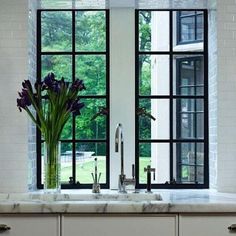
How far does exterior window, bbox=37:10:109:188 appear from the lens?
3.78 meters

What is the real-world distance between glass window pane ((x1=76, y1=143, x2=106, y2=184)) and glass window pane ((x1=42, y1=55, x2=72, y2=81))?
21.6 inches

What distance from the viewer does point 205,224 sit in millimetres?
2865

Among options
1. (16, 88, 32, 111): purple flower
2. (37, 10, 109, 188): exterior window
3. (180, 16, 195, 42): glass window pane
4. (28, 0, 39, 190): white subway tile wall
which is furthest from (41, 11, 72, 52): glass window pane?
(180, 16, 195, 42): glass window pane

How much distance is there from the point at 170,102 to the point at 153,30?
1.87 ft

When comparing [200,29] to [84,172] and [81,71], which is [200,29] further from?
[84,172]

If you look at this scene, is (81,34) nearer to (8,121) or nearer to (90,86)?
(90,86)

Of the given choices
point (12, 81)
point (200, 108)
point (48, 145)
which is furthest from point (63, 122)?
point (200, 108)

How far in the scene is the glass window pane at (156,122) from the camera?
380 cm

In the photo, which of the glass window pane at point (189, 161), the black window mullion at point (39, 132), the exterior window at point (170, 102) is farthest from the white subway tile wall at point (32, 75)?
the glass window pane at point (189, 161)

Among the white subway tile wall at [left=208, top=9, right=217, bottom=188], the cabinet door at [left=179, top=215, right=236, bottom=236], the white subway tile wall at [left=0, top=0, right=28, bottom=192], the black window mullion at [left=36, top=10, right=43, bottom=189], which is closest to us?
the cabinet door at [left=179, top=215, right=236, bottom=236]

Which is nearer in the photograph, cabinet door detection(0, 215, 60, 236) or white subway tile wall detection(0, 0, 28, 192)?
cabinet door detection(0, 215, 60, 236)

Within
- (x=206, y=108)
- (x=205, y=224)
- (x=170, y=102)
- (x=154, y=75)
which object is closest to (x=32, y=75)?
(x=154, y=75)

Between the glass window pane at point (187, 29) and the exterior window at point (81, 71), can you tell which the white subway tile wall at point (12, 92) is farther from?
the glass window pane at point (187, 29)

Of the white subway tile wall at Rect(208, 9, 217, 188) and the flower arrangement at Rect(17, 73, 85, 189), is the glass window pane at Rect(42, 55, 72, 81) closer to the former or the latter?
the flower arrangement at Rect(17, 73, 85, 189)
